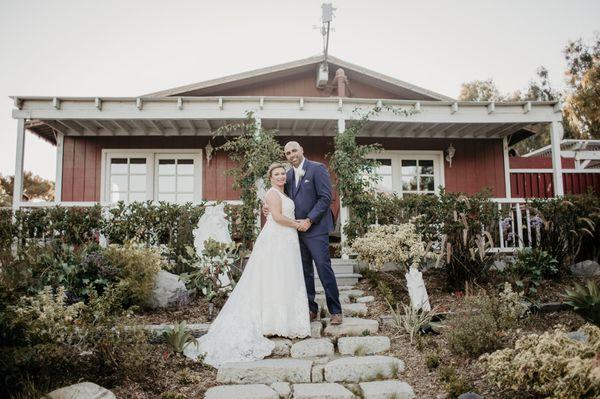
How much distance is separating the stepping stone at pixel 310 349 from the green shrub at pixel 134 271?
224 centimetres

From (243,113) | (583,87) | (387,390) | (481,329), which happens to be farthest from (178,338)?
(583,87)

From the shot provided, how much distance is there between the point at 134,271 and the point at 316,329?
247 cm

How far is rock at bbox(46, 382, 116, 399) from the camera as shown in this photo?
3148mm

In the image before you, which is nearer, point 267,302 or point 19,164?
point 267,302

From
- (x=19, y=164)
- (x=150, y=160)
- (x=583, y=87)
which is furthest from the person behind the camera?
(x=583, y=87)

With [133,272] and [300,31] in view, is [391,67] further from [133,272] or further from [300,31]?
[133,272]

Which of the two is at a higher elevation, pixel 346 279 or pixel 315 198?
pixel 315 198

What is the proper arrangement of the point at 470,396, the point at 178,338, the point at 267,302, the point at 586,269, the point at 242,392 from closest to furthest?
the point at 470,396 < the point at 242,392 < the point at 178,338 < the point at 267,302 < the point at 586,269

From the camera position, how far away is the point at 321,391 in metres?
3.54

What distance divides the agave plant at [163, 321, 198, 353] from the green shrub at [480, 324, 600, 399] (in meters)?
2.88

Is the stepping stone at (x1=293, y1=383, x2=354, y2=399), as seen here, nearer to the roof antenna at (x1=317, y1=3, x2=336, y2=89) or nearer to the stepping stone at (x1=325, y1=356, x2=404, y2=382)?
the stepping stone at (x1=325, y1=356, x2=404, y2=382)

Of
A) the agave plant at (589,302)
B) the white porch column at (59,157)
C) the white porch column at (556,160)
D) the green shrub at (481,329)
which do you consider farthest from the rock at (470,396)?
the white porch column at (59,157)

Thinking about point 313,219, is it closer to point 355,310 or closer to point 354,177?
point 355,310

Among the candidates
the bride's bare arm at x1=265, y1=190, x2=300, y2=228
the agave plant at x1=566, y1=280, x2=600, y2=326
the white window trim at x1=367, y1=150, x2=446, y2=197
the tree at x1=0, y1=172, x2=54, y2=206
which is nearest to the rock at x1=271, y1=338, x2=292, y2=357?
the bride's bare arm at x1=265, y1=190, x2=300, y2=228
